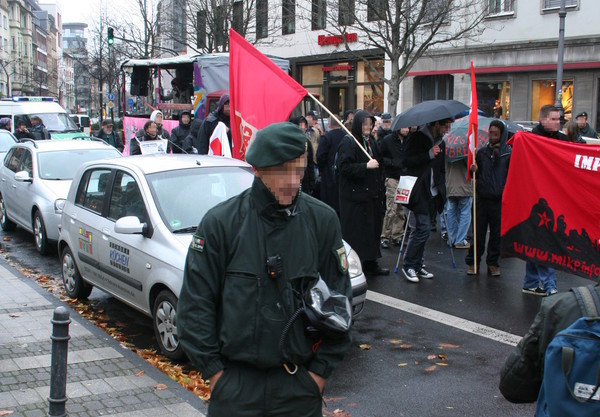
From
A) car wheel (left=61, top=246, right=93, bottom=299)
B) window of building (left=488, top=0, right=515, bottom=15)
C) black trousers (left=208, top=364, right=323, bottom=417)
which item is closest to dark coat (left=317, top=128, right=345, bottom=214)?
car wheel (left=61, top=246, right=93, bottom=299)

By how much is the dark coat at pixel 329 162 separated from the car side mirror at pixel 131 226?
14.5 feet

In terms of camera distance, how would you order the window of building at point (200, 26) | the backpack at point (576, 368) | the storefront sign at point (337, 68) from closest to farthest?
1. the backpack at point (576, 368)
2. the window of building at point (200, 26)
3. the storefront sign at point (337, 68)

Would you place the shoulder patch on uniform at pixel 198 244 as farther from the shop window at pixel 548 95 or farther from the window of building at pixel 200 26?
the window of building at pixel 200 26

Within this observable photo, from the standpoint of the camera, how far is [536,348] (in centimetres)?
236

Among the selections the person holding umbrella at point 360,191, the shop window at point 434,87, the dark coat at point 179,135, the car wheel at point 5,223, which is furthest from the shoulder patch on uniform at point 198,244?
the shop window at point 434,87

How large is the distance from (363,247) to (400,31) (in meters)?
17.7

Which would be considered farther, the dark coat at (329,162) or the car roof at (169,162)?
the dark coat at (329,162)

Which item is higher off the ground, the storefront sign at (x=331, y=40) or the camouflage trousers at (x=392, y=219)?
the storefront sign at (x=331, y=40)

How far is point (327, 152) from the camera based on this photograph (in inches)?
408

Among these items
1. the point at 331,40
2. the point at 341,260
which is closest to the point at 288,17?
the point at 331,40

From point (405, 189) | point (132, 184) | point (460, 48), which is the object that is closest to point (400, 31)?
point (460, 48)

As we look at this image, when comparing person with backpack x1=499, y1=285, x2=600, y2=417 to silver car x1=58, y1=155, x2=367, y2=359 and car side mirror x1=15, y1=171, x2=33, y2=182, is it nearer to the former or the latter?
silver car x1=58, y1=155, x2=367, y2=359

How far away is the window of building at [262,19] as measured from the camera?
34.5 meters

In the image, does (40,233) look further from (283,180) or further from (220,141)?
(283,180)
